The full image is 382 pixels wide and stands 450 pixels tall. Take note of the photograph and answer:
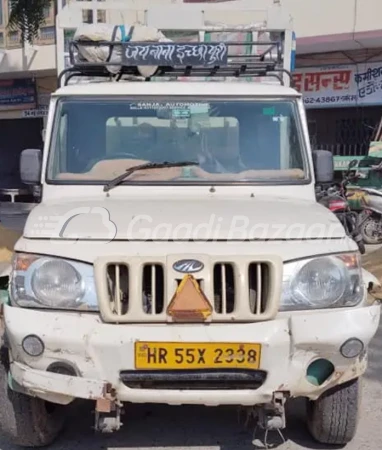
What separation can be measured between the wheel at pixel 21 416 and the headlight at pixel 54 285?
523mm

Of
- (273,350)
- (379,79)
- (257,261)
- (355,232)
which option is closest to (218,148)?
(257,261)

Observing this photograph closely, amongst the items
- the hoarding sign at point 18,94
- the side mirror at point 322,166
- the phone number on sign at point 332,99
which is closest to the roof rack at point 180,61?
the side mirror at point 322,166

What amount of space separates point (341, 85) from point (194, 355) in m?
11.1

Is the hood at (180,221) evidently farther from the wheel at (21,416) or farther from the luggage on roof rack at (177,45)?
the luggage on roof rack at (177,45)

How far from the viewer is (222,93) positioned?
175 inches

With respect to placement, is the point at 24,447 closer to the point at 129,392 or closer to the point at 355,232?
the point at 129,392

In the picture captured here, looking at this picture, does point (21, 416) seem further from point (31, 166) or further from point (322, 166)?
point (322, 166)

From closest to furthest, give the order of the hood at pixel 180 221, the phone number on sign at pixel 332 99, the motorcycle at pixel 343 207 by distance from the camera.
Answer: the hood at pixel 180 221 → the motorcycle at pixel 343 207 → the phone number on sign at pixel 332 99

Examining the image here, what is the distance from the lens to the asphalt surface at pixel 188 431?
3.79 metres

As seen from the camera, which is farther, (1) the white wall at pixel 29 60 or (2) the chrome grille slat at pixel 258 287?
(1) the white wall at pixel 29 60

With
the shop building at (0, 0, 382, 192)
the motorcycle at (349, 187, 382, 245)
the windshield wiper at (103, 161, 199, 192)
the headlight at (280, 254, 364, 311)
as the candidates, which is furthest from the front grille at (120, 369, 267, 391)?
the shop building at (0, 0, 382, 192)

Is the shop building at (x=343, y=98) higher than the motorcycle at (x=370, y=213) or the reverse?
higher

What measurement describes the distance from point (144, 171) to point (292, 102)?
1085mm

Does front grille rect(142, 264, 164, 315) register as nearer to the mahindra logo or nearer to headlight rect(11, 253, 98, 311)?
the mahindra logo
